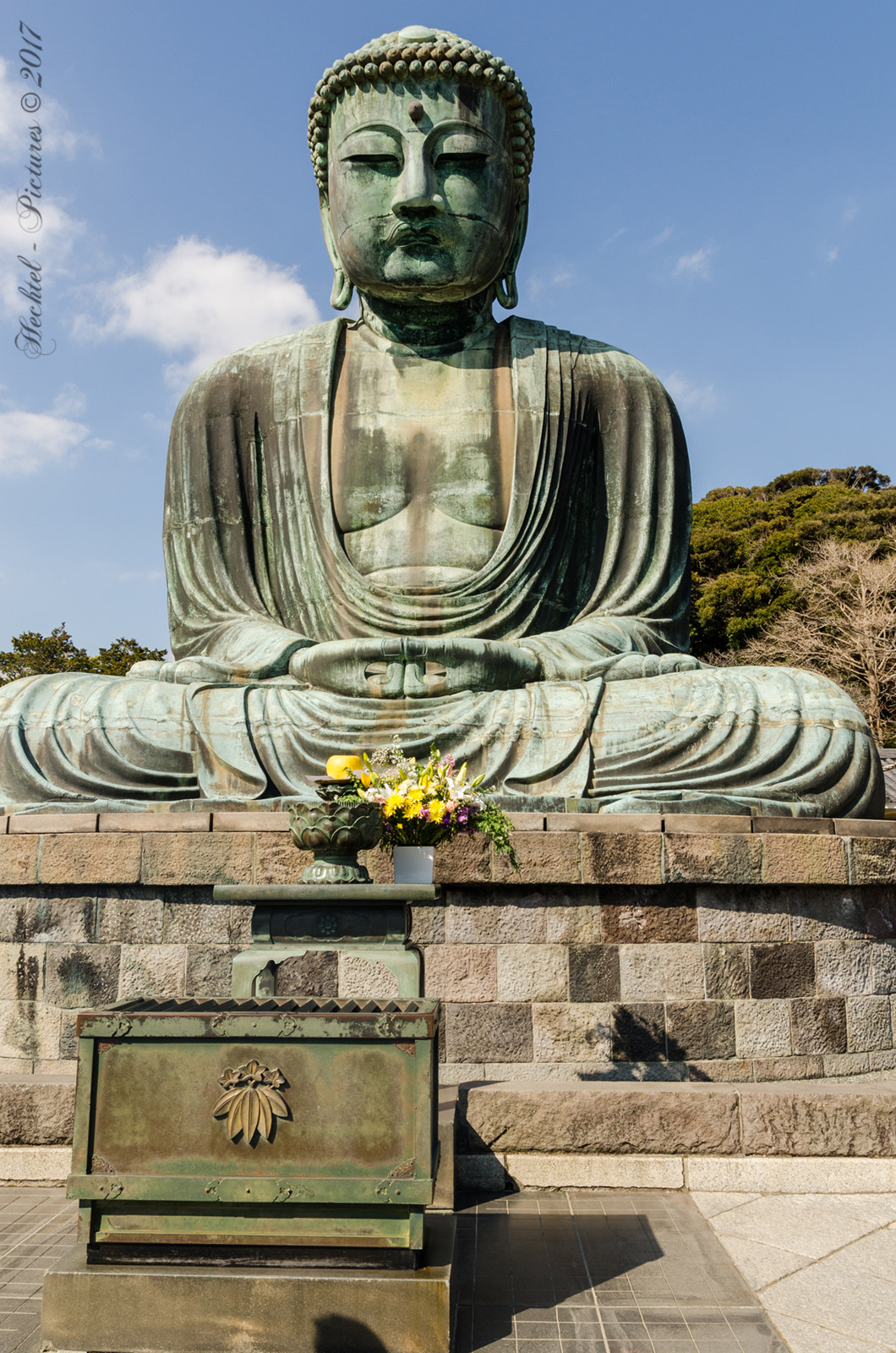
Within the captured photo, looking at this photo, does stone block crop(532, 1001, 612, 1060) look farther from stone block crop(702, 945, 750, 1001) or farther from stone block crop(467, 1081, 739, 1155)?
stone block crop(467, 1081, 739, 1155)

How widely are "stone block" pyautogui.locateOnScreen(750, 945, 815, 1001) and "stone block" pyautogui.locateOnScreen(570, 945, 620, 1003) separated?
582 mm

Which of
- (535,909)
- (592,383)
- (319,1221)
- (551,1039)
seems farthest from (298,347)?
(319,1221)

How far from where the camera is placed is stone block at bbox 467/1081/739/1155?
3881mm

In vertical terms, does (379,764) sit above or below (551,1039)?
above

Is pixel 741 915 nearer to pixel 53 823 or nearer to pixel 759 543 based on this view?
pixel 53 823

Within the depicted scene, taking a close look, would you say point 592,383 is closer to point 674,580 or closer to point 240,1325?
point 674,580

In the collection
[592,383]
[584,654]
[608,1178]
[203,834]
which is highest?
[592,383]

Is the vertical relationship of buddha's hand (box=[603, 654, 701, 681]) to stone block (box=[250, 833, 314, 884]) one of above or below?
above

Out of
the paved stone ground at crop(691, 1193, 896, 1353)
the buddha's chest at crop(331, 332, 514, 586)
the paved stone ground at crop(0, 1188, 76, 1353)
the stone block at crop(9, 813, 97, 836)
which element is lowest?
the paved stone ground at crop(0, 1188, 76, 1353)

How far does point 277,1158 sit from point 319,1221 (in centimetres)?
17

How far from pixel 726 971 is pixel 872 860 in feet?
2.89

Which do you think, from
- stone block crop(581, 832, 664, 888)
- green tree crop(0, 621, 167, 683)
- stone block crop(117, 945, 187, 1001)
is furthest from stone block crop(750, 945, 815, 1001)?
green tree crop(0, 621, 167, 683)

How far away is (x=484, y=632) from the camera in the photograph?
651cm

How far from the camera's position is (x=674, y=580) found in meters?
6.95
